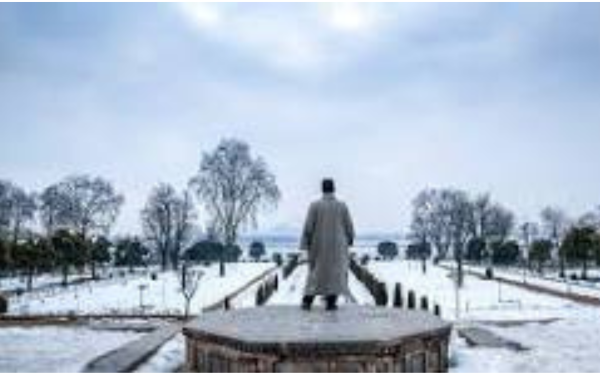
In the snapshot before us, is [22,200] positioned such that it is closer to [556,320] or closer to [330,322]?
[556,320]

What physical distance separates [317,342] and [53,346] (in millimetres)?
12097

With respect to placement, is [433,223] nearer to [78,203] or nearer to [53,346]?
[78,203]

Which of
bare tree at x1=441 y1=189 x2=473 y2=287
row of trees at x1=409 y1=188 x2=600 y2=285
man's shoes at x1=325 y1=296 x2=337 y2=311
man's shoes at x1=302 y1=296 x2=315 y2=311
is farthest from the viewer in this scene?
bare tree at x1=441 y1=189 x2=473 y2=287

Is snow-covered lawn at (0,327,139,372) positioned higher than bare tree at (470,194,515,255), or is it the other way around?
bare tree at (470,194,515,255)

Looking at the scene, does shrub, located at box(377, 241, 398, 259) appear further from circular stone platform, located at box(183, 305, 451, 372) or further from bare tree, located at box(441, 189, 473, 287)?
circular stone platform, located at box(183, 305, 451, 372)

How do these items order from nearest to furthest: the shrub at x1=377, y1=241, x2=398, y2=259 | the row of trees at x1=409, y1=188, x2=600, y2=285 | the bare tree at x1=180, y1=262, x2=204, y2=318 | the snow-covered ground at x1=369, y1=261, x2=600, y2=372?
1. the snow-covered ground at x1=369, y1=261, x2=600, y2=372
2. the bare tree at x1=180, y1=262, x2=204, y2=318
3. the row of trees at x1=409, y1=188, x2=600, y2=285
4. the shrub at x1=377, y1=241, x2=398, y2=259

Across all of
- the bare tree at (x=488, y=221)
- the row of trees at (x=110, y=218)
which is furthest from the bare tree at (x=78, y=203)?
the bare tree at (x=488, y=221)

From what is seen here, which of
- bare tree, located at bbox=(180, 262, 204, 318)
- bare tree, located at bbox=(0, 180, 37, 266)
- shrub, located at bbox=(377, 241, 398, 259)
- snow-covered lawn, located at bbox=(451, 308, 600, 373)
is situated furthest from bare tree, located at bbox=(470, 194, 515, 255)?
snow-covered lawn, located at bbox=(451, 308, 600, 373)

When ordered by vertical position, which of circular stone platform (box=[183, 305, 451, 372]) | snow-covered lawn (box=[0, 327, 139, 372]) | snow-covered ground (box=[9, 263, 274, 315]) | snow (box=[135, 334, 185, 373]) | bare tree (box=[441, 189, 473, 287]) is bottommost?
snow-covered lawn (box=[0, 327, 139, 372])

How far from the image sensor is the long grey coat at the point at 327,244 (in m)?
13.8

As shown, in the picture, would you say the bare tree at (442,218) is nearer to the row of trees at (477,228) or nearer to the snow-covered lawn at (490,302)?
the row of trees at (477,228)

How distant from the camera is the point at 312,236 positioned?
1412cm

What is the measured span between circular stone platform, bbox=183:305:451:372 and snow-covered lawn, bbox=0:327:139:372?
4968 millimetres

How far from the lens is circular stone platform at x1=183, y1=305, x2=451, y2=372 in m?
10.7
